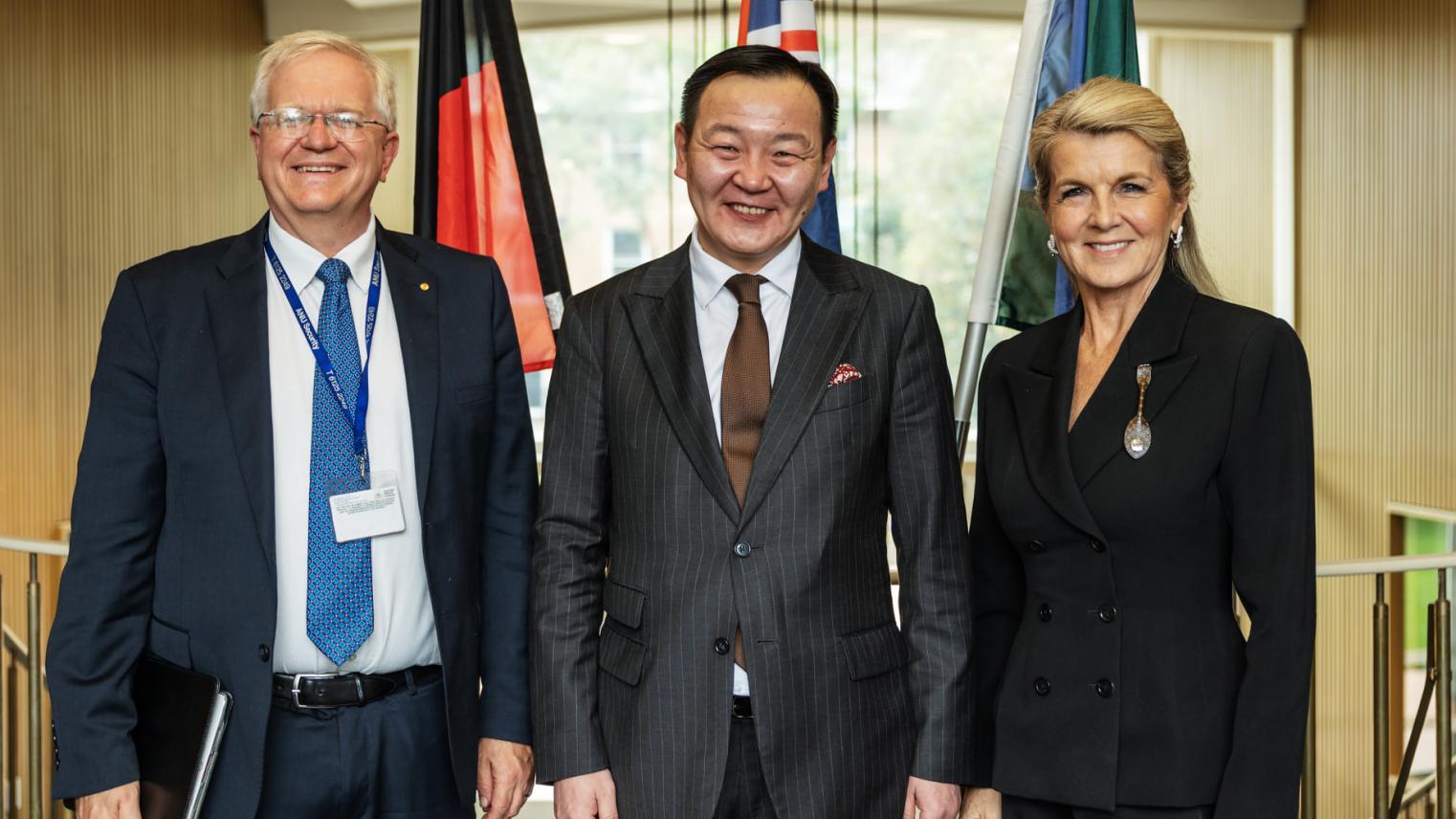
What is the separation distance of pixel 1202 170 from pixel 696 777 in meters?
7.33

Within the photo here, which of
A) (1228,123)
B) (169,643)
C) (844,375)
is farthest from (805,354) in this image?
(1228,123)

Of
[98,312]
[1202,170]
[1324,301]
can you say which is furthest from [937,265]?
[98,312]

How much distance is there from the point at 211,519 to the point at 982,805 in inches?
46.7

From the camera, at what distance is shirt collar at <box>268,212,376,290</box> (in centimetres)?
201

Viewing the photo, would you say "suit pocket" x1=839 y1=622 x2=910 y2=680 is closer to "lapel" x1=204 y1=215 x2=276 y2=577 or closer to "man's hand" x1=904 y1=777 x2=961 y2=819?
"man's hand" x1=904 y1=777 x2=961 y2=819

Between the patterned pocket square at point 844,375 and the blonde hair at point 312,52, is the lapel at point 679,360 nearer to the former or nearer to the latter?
the patterned pocket square at point 844,375

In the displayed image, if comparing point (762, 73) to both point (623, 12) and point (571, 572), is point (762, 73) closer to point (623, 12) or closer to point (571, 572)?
point (571, 572)

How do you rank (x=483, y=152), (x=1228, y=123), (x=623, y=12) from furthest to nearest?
(x=1228, y=123), (x=623, y=12), (x=483, y=152)

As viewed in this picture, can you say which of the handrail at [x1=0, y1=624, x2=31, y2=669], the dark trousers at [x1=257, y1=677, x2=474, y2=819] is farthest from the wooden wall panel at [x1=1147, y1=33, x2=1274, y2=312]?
the dark trousers at [x1=257, y1=677, x2=474, y2=819]

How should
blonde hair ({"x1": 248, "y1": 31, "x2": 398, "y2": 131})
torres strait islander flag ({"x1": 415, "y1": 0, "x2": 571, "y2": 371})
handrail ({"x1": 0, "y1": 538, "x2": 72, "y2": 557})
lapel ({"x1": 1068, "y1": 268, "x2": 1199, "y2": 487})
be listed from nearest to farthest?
lapel ({"x1": 1068, "y1": 268, "x2": 1199, "y2": 487}) < blonde hair ({"x1": 248, "y1": 31, "x2": 398, "y2": 131}) < handrail ({"x1": 0, "y1": 538, "x2": 72, "y2": 557}) < torres strait islander flag ({"x1": 415, "y1": 0, "x2": 571, "y2": 371})

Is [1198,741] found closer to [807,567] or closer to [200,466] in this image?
[807,567]

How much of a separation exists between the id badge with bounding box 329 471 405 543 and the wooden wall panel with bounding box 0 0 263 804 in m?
4.82

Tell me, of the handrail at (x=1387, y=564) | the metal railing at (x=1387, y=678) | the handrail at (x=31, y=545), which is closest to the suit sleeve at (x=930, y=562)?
the metal railing at (x=1387, y=678)

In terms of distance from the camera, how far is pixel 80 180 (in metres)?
6.54
